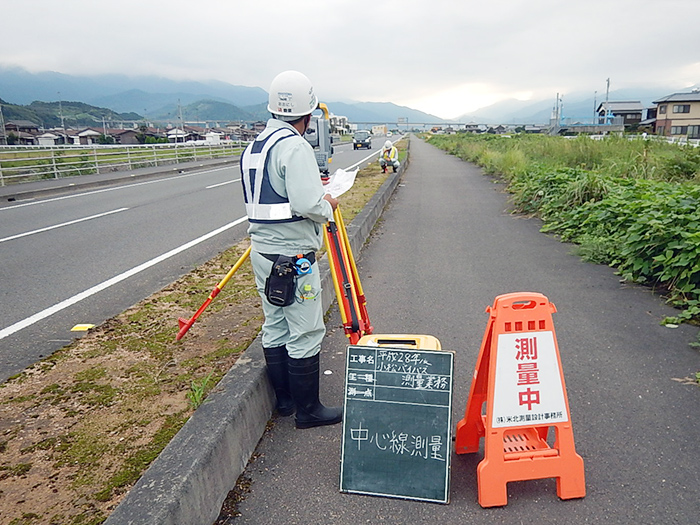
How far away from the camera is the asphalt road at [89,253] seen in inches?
184

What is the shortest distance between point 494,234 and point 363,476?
6849 mm

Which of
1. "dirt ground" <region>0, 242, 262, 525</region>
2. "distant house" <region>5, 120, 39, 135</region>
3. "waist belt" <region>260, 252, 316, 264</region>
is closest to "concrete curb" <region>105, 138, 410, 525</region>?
"dirt ground" <region>0, 242, 262, 525</region>

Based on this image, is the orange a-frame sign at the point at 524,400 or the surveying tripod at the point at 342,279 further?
the surveying tripod at the point at 342,279

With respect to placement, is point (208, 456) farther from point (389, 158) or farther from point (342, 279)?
point (389, 158)

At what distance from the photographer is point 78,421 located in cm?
295

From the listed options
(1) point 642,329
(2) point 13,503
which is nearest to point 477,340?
(1) point 642,329

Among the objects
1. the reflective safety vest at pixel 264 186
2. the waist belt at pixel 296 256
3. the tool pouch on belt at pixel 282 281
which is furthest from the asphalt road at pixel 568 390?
the reflective safety vest at pixel 264 186

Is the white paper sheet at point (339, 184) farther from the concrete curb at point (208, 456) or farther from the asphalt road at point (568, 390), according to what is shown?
the asphalt road at point (568, 390)

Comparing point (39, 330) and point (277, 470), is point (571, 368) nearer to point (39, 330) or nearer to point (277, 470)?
point (277, 470)

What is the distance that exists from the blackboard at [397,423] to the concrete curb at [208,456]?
58cm

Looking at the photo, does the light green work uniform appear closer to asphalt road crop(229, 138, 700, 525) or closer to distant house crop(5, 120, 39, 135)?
asphalt road crop(229, 138, 700, 525)

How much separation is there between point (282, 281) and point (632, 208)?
556cm

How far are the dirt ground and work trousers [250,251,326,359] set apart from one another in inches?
24.5

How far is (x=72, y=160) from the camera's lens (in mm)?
20172
